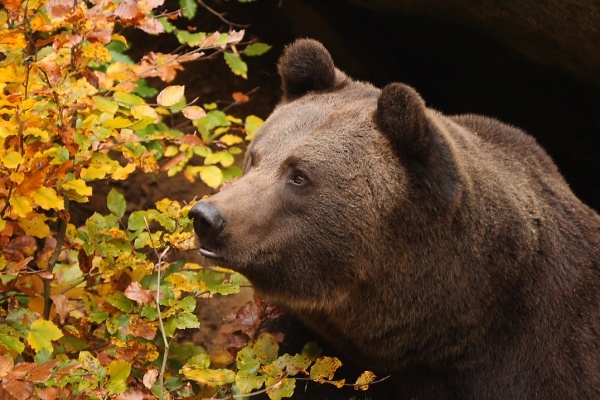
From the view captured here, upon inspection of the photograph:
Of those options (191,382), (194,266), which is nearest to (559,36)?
(194,266)

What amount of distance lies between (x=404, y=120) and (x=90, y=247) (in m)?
1.55

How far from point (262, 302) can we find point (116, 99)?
1.12 m

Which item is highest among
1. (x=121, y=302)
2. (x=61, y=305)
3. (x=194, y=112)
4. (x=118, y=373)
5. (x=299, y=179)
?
(x=299, y=179)

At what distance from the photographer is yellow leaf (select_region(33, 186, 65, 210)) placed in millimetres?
3582

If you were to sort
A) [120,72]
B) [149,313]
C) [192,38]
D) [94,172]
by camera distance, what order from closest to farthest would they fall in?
[149,313], [94,172], [120,72], [192,38]

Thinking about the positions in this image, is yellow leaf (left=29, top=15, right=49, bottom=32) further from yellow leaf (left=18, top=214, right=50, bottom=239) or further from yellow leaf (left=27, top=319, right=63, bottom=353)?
yellow leaf (left=27, top=319, right=63, bottom=353)

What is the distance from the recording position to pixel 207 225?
3.33 m

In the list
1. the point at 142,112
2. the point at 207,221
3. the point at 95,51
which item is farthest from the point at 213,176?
the point at 207,221

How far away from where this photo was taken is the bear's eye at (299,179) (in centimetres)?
356

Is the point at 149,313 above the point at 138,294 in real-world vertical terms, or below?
below

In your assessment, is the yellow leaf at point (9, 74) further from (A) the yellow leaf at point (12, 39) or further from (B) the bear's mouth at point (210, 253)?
(B) the bear's mouth at point (210, 253)

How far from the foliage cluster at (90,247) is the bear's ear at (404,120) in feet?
2.92

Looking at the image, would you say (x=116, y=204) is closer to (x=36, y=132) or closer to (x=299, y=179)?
(x=36, y=132)

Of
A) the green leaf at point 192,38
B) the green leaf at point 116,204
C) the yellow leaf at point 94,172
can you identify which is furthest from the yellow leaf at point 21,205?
the green leaf at point 192,38
